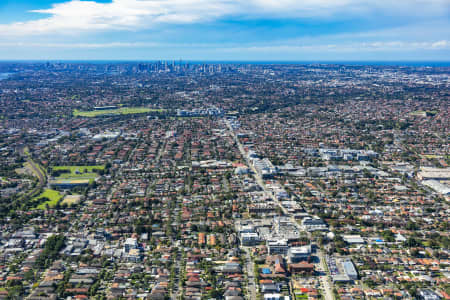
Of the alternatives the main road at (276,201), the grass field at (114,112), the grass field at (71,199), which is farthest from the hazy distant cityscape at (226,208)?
the grass field at (114,112)

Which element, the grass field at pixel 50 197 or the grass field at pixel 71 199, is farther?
the grass field at pixel 71 199

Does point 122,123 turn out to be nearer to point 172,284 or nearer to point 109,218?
point 109,218

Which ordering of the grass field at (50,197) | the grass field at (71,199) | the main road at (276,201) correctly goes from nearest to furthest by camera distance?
the main road at (276,201), the grass field at (50,197), the grass field at (71,199)

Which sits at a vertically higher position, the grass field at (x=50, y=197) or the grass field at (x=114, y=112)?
the grass field at (x=114, y=112)

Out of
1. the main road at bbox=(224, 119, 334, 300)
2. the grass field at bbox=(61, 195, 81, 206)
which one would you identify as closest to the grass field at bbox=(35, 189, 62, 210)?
the grass field at bbox=(61, 195, 81, 206)

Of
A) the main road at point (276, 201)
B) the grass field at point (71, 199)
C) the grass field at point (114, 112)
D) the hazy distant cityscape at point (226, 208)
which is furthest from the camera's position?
the grass field at point (114, 112)

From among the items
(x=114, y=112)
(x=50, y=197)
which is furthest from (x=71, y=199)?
(x=114, y=112)

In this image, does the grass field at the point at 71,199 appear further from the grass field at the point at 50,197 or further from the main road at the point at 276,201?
the main road at the point at 276,201

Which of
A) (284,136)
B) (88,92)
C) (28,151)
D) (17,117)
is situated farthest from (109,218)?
(88,92)

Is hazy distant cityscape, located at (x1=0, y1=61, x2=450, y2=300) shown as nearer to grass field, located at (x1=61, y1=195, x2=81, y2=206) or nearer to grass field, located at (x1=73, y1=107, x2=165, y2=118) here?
grass field, located at (x1=61, y1=195, x2=81, y2=206)
